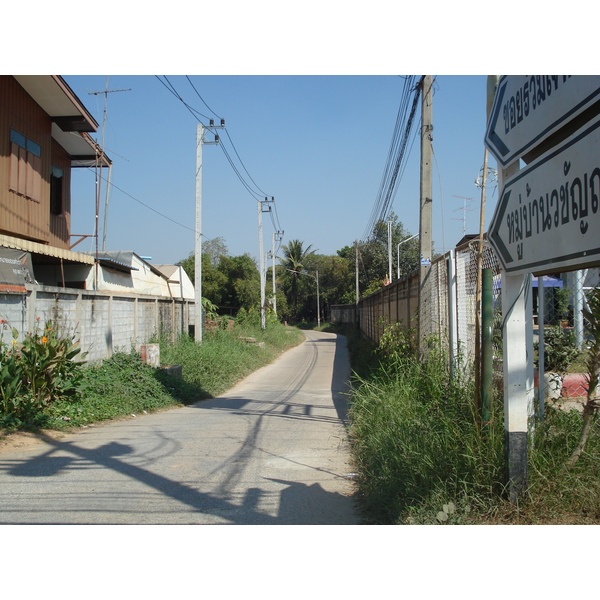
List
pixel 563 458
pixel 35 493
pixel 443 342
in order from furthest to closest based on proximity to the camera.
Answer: pixel 443 342 < pixel 35 493 < pixel 563 458

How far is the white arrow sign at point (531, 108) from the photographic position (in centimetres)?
247

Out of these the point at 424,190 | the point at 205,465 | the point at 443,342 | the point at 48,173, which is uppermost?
the point at 48,173

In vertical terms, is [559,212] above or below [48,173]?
below

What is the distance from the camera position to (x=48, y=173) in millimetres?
13805

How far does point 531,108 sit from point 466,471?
2.38 metres

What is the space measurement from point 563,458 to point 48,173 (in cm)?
1378

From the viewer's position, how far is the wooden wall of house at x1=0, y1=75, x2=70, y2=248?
11.7 meters

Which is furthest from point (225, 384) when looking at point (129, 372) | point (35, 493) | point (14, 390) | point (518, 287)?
point (518, 287)

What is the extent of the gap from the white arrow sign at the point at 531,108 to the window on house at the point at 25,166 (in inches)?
453

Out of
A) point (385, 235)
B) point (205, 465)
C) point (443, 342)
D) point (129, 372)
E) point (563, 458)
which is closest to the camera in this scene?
point (563, 458)

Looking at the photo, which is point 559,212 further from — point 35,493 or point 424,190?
point 424,190

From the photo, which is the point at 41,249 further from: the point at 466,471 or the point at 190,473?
the point at 466,471

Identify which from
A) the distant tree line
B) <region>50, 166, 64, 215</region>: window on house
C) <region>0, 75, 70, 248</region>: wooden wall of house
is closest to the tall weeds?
<region>0, 75, 70, 248</region>: wooden wall of house

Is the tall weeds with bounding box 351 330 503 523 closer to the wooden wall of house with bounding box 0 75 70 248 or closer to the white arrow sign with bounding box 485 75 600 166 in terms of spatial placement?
the white arrow sign with bounding box 485 75 600 166
